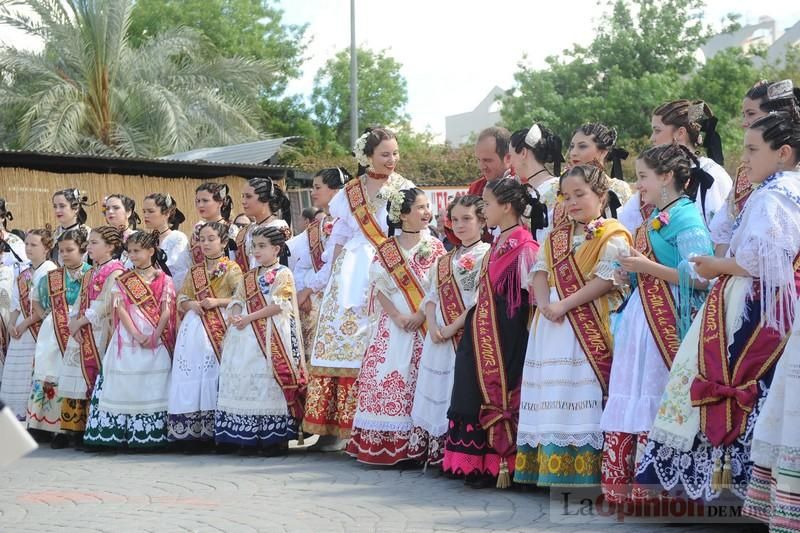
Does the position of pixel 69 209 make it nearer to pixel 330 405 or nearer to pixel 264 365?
pixel 264 365

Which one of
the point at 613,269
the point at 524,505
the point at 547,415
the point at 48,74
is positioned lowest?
the point at 524,505

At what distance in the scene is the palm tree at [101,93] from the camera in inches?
1192

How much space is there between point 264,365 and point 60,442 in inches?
84.0

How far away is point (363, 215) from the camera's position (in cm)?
829

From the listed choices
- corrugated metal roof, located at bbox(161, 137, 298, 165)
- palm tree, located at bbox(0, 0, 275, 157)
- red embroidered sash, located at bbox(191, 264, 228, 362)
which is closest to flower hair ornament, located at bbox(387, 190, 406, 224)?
red embroidered sash, located at bbox(191, 264, 228, 362)

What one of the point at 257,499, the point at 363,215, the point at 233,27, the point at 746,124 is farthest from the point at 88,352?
the point at 233,27

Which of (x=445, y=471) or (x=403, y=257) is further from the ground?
(x=403, y=257)

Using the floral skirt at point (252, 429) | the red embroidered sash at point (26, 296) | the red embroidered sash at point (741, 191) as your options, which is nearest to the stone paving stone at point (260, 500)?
the floral skirt at point (252, 429)

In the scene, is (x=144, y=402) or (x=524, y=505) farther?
(x=144, y=402)

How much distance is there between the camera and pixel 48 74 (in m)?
31.4

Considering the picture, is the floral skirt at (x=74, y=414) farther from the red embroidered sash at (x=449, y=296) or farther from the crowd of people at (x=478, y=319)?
the red embroidered sash at (x=449, y=296)

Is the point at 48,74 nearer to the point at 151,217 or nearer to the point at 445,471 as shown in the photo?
the point at 151,217

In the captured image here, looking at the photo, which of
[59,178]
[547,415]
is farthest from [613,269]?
[59,178]

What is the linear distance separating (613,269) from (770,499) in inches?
63.8
